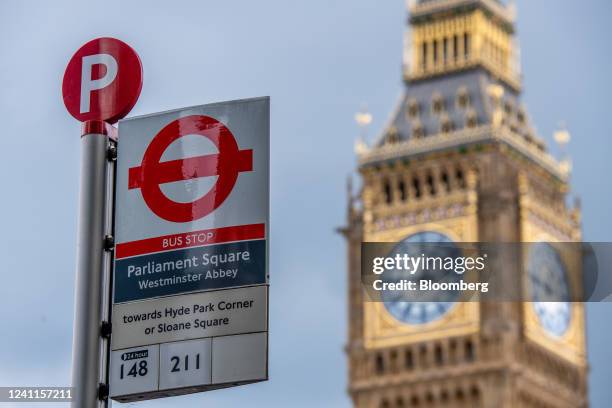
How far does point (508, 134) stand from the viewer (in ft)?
322

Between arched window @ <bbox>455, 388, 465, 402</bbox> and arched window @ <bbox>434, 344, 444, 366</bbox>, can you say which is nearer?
arched window @ <bbox>434, 344, 444, 366</bbox>

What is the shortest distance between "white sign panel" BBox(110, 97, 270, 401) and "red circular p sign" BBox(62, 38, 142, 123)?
6.6 inches

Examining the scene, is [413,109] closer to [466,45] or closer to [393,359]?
[466,45]

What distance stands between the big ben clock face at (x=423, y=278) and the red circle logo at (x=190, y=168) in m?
72.9

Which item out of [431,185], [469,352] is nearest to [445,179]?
[431,185]

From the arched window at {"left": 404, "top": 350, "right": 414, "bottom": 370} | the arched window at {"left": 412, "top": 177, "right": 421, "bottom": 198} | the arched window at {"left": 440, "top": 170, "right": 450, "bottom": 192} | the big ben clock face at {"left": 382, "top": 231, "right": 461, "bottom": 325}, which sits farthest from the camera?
the arched window at {"left": 412, "top": 177, "right": 421, "bottom": 198}

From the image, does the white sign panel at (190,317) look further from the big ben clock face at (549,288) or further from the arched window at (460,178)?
the arched window at (460,178)

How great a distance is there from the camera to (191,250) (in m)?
14.3

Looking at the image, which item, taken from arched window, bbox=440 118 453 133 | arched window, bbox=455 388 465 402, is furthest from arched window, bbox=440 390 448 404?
arched window, bbox=440 118 453 133

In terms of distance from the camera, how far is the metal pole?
1412 centimetres

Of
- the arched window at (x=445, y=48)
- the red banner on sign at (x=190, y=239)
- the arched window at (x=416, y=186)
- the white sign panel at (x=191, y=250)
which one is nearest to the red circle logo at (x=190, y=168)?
the white sign panel at (x=191, y=250)

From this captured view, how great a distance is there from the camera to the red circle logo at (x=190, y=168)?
47.3 feet

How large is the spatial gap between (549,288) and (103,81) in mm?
80407

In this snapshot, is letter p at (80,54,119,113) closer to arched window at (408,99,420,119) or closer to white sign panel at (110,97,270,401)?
white sign panel at (110,97,270,401)
